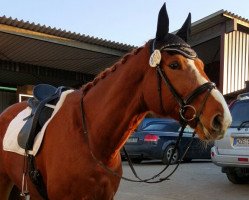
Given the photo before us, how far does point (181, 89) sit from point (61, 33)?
11.1m

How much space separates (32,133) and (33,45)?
35.9 feet

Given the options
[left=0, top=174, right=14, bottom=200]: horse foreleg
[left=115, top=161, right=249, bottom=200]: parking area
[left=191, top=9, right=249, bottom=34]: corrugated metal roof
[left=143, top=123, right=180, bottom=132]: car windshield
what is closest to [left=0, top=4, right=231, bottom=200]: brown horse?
[left=0, top=174, right=14, bottom=200]: horse foreleg

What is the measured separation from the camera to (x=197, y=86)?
262 cm

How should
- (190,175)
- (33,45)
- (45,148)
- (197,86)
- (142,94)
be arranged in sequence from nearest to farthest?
1. (197,86)
2. (142,94)
3. (45,148)
4. (190,175)
5. (33,45)

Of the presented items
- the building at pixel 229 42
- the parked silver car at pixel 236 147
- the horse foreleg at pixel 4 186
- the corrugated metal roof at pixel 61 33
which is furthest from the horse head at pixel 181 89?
the building at pixel 229 42

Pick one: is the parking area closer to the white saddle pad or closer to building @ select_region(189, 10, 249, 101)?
the white saddle pad

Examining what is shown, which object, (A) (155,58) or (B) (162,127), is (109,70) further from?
(B) (162,127)

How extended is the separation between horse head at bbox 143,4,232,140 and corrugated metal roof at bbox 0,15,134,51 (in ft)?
32.5

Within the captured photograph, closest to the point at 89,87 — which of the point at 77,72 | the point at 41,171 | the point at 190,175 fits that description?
the point at 41,171

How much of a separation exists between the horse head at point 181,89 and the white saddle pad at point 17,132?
92 cm

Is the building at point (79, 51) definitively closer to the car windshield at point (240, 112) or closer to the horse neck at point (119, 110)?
the car windshield at point (240, 112)

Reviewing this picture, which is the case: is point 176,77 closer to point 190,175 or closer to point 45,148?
point 45,148

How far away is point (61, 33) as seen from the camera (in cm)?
1337

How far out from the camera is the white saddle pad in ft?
11.2
